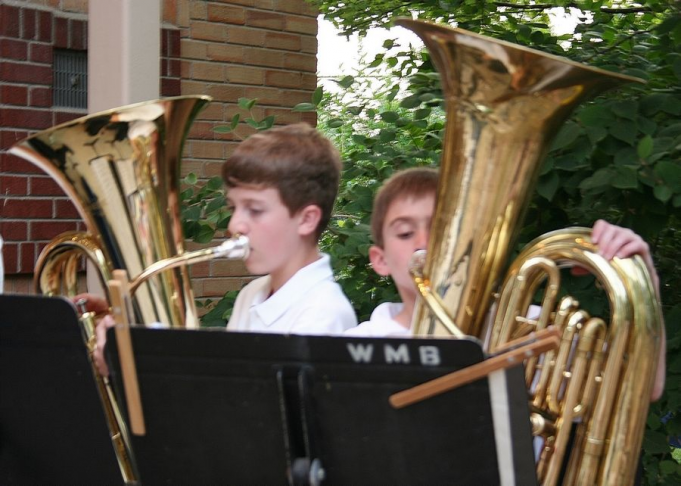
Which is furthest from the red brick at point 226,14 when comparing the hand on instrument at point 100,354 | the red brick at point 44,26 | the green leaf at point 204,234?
the hand on instrument at point 100,354

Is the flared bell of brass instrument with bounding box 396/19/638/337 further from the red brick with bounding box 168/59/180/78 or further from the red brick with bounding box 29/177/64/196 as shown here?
the red brick with bounding box 168/59/180/78

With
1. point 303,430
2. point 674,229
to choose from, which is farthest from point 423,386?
point 674,229

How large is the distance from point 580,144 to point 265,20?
2195 millimetres

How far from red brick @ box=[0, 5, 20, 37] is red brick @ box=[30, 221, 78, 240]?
69 cm

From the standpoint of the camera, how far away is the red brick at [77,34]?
12.4 feet

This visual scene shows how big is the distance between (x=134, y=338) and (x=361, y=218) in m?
1.34

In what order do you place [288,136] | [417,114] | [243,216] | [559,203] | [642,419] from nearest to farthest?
[642,419] < [243,216] < [288,136] < [559,203] < [417,114]

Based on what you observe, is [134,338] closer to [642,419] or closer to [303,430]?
[303,430]

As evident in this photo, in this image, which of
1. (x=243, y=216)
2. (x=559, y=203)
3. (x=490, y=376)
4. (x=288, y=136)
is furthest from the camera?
(x=559, y=203)

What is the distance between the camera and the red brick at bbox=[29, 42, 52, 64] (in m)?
3.66

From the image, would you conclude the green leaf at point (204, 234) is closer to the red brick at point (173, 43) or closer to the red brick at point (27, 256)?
the red brick at point (27, 256)

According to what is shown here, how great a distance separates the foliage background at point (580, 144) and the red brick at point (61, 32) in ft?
3.18

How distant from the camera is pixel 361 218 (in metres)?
2.85

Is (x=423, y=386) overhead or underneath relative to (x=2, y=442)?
overhead
